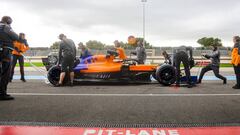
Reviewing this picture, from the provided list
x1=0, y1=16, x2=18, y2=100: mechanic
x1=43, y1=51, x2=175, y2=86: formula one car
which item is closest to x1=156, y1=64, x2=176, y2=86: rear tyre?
x1=43, y1=51, x2=175, y2=86: formula one car

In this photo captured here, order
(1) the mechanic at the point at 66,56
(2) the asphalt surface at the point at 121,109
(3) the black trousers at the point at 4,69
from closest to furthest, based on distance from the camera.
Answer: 1. (2) the asphalt surface at the point at 121,109
2. (3) the black trousers at the point at 4,69
3. (1) the mechanic at the point at 66,56

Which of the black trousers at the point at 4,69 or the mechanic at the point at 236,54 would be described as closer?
the black trousers at the point at 4,69

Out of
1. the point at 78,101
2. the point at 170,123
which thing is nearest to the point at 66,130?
the point at 170,123

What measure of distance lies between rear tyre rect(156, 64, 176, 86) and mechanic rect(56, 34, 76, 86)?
270cm

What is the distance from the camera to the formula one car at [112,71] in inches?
435

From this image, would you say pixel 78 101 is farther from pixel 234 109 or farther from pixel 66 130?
pixel 234 109

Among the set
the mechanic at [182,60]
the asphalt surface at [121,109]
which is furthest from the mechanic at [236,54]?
the asphalt surface at [121,109]

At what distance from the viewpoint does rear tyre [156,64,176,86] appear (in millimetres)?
11039

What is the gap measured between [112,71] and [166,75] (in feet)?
5.62

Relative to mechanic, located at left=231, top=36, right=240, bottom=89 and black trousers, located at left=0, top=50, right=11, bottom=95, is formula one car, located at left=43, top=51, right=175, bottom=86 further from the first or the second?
black trousers, located at left=0, top=50, right=11, bottom=95

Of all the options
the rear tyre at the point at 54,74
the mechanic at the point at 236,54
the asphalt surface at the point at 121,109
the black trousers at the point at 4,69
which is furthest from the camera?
the rear tyre at the point at 54,74

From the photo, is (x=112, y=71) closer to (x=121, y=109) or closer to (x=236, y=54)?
(x=236, y=54)

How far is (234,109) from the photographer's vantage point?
631 centimetres

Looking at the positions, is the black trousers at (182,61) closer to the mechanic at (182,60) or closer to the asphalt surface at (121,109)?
the mechanic at (182,60)
